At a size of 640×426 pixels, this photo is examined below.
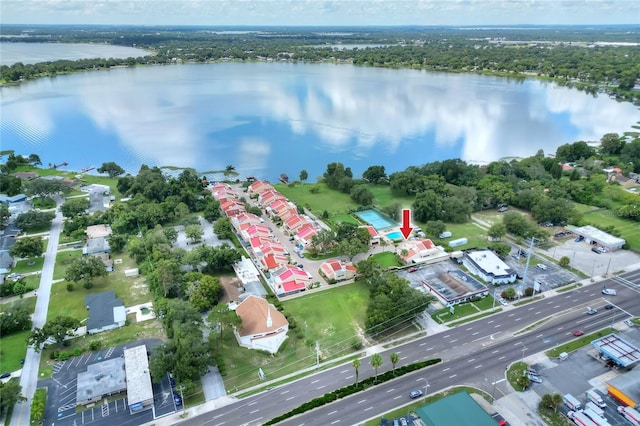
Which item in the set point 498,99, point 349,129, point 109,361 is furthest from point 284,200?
point 498,99

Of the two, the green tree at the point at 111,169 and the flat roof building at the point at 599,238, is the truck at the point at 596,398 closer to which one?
the flat roof building at the point at 599,238

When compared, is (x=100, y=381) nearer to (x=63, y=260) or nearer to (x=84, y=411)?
(x=84, y=411)

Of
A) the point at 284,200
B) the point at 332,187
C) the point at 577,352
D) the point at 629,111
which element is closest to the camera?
the point at 577,352

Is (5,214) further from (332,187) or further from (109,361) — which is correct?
(332,187)

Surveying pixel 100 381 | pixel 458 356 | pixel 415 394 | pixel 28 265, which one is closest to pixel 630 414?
pixel 458 356

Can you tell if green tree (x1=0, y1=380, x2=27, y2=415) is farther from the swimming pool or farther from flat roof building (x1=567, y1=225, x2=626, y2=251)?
flat roof building (x1=567, y1=225, x2=626, y2=251)

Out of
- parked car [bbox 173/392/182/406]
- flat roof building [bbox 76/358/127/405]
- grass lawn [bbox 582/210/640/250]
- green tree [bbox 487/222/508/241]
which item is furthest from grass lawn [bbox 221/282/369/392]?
grass lawn [bbox 582/210/640/250]
